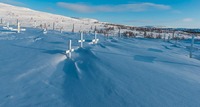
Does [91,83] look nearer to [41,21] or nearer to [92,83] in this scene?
[92,83]

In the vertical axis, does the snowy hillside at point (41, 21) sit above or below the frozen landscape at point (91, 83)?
above

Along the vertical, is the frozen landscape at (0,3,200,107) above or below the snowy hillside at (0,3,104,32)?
below

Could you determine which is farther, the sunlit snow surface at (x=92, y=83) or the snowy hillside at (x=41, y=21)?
the snowy hillside at (x=41, y=21)

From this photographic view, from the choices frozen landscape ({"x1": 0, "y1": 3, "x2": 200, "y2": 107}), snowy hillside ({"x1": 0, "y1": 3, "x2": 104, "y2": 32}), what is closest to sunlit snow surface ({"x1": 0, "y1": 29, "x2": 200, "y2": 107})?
frozen landscape ({"x1": 0, "y1": 3, "x2": 200, "y2": 107})

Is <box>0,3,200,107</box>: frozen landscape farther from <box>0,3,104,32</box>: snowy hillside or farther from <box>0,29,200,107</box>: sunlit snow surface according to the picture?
<box>0,3,104,32</box>: snowy hillside

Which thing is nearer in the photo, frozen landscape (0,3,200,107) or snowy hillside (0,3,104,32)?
frozen landscape (0,3,200,107)

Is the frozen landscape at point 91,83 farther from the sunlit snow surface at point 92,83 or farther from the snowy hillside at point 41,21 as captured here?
the snowy hillside at point 41,21

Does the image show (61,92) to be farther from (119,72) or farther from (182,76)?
(182,76)

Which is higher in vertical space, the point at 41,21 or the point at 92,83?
the point at 41,21

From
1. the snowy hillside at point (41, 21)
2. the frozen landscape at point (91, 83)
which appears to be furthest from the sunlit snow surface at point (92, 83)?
the snowy hillside at point (41, 21)

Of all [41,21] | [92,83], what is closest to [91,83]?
[92,83]

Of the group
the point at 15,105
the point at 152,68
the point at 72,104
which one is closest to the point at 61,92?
the point at 72,104
